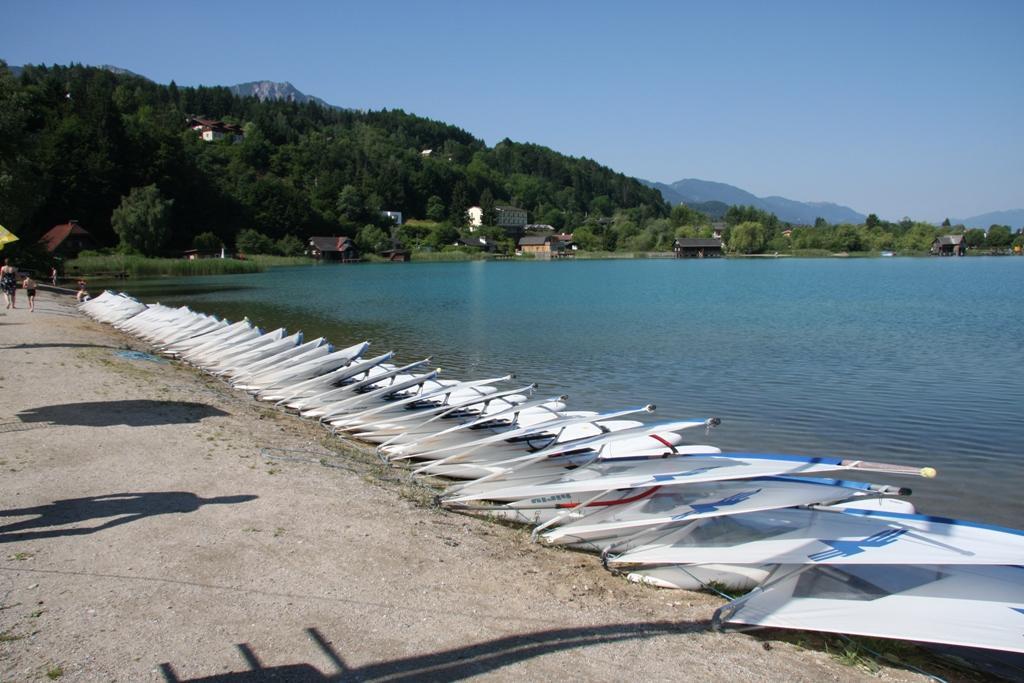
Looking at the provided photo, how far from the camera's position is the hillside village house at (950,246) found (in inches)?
7446

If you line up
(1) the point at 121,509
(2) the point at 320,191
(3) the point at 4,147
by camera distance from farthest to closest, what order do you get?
(2) the point at 320,191 < (3) the point at 4,147 < (1) the point at 121,509

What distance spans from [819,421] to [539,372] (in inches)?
361

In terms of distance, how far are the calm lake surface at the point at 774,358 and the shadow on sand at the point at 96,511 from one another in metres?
9.76

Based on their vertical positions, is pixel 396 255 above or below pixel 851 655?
above

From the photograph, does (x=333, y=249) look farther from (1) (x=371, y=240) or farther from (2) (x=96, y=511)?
(2) (x=96, y=511)

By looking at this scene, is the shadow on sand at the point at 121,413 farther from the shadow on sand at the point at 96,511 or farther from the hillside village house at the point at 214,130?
the hillside village house at the point at 214,130

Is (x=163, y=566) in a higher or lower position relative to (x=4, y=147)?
lower

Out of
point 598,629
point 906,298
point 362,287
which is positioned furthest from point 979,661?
point 362,287

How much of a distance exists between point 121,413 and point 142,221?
90.6m

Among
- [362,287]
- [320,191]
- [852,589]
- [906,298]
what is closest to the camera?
[852,589]

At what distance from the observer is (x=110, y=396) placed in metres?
14.4

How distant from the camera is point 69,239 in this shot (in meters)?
85.7

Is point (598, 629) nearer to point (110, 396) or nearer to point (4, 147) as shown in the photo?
point (110, 396)

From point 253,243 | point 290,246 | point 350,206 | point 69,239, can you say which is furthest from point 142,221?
point 350,206
